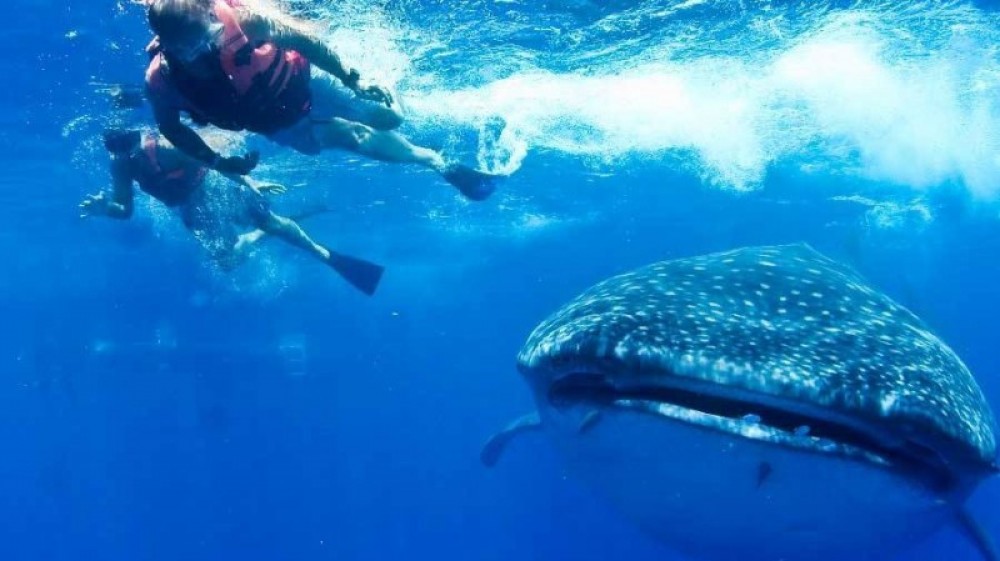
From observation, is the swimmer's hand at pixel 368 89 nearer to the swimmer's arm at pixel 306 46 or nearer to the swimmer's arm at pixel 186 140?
the swimmer's arm at pixel 306 46

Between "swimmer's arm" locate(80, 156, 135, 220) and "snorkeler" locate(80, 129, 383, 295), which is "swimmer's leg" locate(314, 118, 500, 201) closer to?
"snorkeler" locate(80, 129, 383, 295)

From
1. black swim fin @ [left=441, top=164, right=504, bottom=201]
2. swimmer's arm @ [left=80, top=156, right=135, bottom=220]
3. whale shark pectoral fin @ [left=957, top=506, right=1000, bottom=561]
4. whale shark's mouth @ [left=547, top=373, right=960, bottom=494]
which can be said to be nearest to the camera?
whale shark's mouth @ [left=547, top=373, right=960, bottom=494]

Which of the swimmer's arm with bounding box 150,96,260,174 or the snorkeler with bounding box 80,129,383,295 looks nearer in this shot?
the swimmer's arm with bounding box 150,96,260,174

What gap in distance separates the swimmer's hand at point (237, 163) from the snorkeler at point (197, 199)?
1709mm

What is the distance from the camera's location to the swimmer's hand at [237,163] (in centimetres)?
638

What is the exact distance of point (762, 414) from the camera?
3.82 meters

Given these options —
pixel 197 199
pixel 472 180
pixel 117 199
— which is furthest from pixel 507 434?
pixel 117 199

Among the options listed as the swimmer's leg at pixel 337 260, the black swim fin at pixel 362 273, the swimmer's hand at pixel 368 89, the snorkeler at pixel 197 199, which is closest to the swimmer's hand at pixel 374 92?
the swimmer's hand at pixel 368 89

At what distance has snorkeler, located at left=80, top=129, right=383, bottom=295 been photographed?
938 centimetres

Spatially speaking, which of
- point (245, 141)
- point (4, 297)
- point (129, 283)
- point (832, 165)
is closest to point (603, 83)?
point (245, 141)

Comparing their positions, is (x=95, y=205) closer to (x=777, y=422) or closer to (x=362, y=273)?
(x=362, y=273)

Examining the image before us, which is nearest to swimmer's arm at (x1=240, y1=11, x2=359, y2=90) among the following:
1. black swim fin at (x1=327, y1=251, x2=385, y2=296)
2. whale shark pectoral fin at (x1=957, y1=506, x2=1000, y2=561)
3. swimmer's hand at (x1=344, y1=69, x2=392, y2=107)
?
swimmer's hand at (x1=344, y1=69, x2=392, y2=107)

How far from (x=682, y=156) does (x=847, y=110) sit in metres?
5.54

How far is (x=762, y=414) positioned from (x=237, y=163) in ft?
15.8
